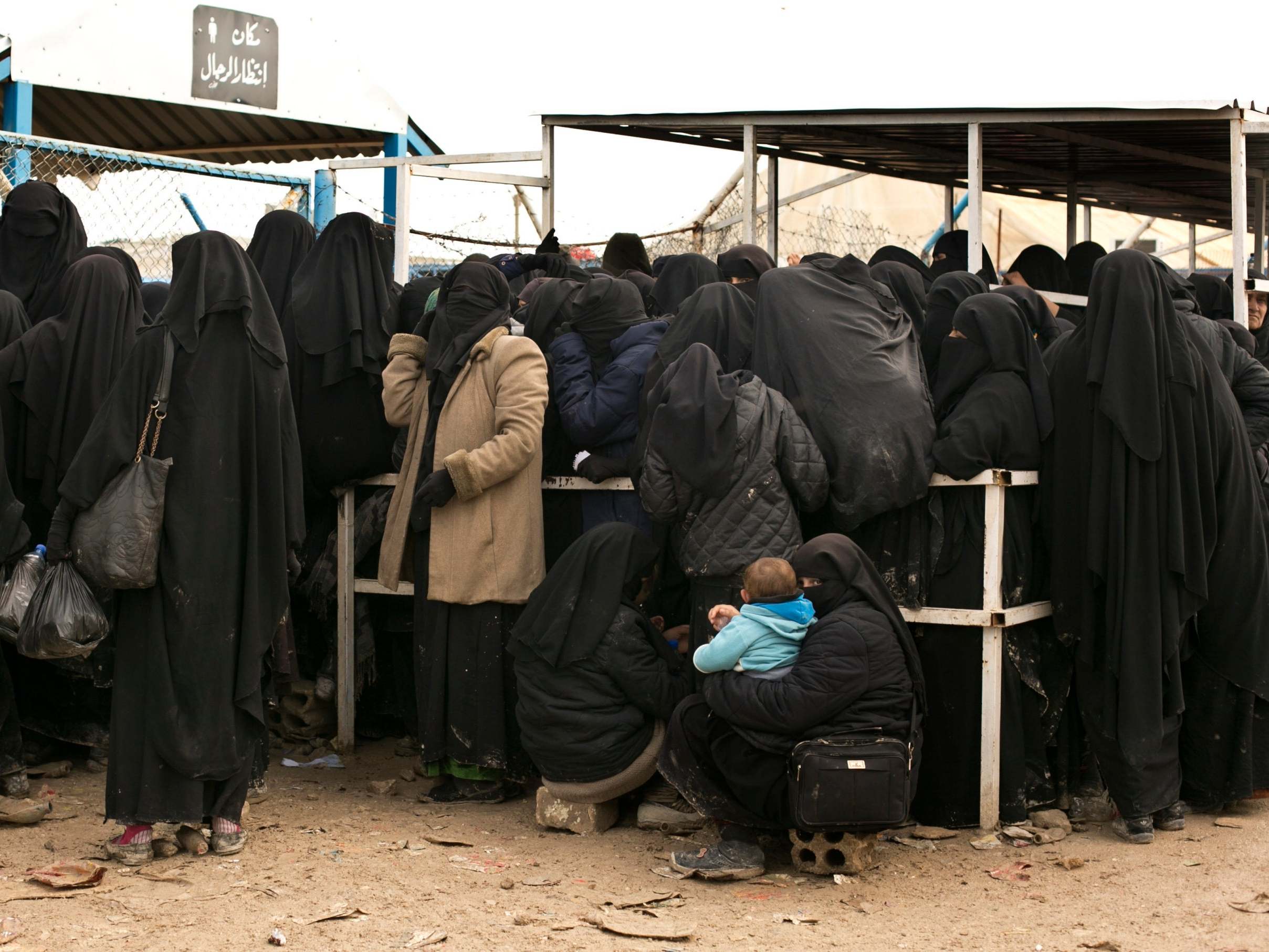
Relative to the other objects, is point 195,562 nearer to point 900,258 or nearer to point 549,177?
point 900,258

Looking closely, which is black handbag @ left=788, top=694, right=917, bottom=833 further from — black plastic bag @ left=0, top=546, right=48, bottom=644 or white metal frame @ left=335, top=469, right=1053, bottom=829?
black plastic bag @ left=0, top=546, right=48, bottom=644

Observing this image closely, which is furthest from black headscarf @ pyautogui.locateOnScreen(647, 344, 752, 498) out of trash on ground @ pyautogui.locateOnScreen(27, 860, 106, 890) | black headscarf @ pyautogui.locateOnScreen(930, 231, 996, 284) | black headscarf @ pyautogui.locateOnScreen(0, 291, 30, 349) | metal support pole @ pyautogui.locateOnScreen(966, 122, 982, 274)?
black headscarf @ pyautogui.locateOnScreen(930, 231, 996, 284)

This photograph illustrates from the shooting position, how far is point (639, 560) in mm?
4445

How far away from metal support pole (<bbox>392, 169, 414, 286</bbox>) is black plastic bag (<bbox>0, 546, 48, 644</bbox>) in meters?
3.91

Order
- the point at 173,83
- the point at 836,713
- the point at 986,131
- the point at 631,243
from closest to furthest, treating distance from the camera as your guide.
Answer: the point at 836,713 < the point at 631,243 < the point at 986,131 < the point at 173,83

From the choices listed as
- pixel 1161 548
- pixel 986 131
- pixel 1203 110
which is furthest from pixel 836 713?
pixel 986 131

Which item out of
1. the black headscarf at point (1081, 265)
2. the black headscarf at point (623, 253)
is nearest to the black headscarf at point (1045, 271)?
the black headscarf at point (1081, 265)

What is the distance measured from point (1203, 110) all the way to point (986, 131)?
1.59 meters

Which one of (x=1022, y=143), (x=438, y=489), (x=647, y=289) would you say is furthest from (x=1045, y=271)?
(x=438, y=489)

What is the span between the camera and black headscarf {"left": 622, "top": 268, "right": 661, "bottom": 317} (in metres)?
5.93

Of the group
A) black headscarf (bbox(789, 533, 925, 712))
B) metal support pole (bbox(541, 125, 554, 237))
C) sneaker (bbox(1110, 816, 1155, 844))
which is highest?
metal support pole (bbox(541, 125, 554, 237))

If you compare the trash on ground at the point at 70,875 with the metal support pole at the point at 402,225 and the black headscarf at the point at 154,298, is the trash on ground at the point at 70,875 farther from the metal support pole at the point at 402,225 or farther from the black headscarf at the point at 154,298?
the metal support pole at the point at 402,225

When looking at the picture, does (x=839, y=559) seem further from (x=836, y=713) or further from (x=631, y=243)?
(x=631, y=243)

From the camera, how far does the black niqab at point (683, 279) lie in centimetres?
599
